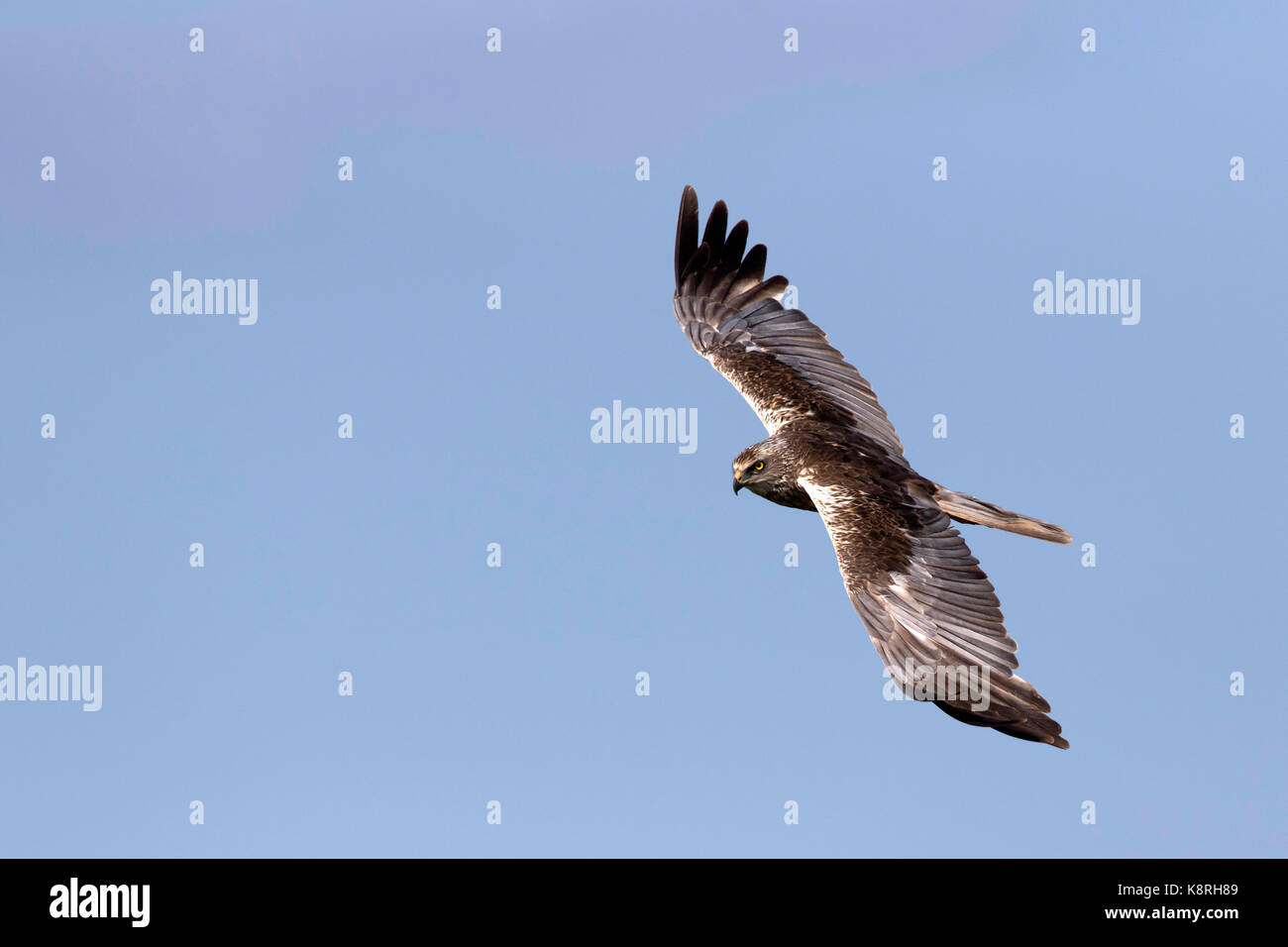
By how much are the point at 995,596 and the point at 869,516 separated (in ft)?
5.25

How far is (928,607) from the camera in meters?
12.7

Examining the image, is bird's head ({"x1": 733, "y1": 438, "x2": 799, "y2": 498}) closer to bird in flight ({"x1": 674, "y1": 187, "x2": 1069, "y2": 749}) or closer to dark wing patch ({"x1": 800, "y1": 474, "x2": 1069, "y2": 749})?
bird in flight ({"x1": 674, "y1": 187, "x2": 1069, "y2": 749})

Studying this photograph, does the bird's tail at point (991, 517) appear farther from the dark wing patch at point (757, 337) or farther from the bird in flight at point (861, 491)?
the dark wing patch at point (757, 337)

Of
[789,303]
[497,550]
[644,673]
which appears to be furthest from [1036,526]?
[497,550]

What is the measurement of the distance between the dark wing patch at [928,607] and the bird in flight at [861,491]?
1 centimetres

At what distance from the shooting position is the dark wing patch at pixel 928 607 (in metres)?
11.6

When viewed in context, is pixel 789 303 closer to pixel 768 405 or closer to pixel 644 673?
pixel 768 405

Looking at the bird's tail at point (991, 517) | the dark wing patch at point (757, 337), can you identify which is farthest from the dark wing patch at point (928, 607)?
the dark wing patch at point (757, 337)

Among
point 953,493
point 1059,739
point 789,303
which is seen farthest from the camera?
point 789,303

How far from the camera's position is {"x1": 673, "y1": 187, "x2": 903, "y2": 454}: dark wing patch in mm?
16484

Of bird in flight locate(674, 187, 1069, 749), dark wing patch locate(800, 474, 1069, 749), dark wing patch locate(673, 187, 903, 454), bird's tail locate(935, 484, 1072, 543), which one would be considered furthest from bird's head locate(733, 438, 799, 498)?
bird's tail locate(935, 484, 1072, 543)

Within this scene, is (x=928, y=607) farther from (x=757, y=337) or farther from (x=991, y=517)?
(x=757, y=337)

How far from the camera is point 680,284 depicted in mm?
18219

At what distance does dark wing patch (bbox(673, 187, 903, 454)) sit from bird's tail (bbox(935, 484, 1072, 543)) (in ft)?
4.28
